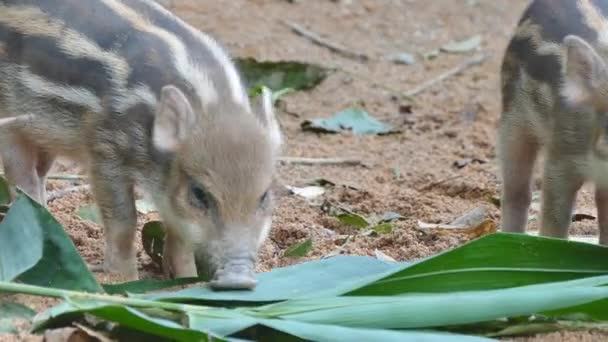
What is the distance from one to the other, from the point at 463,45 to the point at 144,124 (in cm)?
545

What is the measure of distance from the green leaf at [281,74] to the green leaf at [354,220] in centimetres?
212

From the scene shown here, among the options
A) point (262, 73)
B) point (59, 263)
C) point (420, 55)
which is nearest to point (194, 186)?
point (59, 263)

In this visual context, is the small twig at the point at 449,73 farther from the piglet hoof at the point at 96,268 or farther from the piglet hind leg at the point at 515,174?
the piglet hoof at the point at 96,268

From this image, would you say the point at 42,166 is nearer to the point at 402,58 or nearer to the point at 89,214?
the point at 89,214

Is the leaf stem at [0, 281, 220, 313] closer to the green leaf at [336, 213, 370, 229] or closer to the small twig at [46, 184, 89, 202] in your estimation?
the green leaf at [336, 213, 370, 229]

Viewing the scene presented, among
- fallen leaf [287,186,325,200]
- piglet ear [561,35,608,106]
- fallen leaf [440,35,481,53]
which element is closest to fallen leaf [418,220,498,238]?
piglet ear [561,35,608,106]

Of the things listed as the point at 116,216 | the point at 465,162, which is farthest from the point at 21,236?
the point at 465,162

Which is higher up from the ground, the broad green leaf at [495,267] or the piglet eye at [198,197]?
the broad green leaf at [495,267]

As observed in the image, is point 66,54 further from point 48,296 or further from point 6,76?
point 48,296

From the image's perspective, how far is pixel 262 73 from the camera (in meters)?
7.55

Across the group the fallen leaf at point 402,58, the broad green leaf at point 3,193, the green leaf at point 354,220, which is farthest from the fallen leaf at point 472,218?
the fallen leaf at point 402,58

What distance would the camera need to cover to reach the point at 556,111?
4.82m

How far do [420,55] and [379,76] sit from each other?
68cm

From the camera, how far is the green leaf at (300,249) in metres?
4.42
